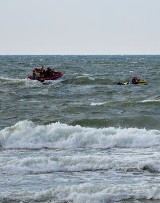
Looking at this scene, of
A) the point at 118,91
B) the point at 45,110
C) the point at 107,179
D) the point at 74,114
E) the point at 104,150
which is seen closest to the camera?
the point at 107,179

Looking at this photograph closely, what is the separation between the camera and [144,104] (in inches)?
1152

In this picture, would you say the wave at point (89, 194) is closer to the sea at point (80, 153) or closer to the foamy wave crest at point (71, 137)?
the sea at point (80, 153)

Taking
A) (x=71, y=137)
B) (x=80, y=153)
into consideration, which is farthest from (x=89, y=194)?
(x=71, y=137)

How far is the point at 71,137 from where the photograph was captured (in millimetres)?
18297

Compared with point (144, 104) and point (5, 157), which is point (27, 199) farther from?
point (144, 104)

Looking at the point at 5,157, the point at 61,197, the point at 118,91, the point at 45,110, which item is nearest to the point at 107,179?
the point at 61,197

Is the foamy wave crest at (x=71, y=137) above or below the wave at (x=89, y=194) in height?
below

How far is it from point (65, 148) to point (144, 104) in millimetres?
12595

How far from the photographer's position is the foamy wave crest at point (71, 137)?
17.7m

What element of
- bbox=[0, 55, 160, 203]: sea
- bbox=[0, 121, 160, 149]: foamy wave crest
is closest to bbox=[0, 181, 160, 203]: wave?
bbox=[0, 55, 160, 203]: sea

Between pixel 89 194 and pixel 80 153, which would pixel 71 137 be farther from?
pixel 89 194

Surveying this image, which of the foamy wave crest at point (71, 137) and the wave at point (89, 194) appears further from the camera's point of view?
the foamy wave crest at point (71, 137)

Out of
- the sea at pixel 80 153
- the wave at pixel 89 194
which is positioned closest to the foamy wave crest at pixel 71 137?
the sea at pixel 80 153

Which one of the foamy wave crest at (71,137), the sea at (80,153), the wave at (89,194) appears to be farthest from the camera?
the foamy wave crest at (71,137)
